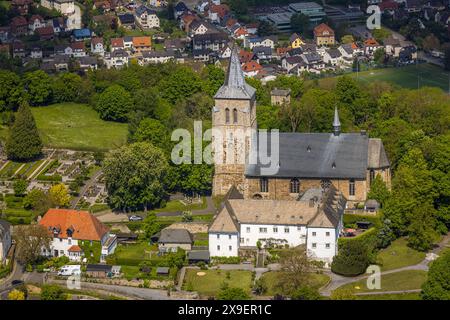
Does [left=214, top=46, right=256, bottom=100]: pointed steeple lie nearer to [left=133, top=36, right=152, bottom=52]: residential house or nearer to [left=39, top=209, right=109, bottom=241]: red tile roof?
[left=39, top=209, right=109, bottom=241]: red tile roof

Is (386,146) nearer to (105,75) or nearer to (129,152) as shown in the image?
(129,152)

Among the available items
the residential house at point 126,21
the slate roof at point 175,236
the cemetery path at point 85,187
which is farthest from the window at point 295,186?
the residential house at point 126,21

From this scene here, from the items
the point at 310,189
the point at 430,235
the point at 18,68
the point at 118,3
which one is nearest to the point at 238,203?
the point at 310,189

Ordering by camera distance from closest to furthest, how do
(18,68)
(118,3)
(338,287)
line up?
1. (338,287)
2. (18,68)
3. (118,3)

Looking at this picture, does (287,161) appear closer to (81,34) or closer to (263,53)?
(263,53)

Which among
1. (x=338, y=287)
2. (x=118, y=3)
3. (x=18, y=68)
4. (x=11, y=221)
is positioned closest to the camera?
(x=338, y=287)

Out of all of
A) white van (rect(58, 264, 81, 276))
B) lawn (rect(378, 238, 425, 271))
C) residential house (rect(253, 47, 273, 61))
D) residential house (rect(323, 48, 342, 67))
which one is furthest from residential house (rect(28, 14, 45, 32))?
lawn (rect(378, 238, 425, 271))
